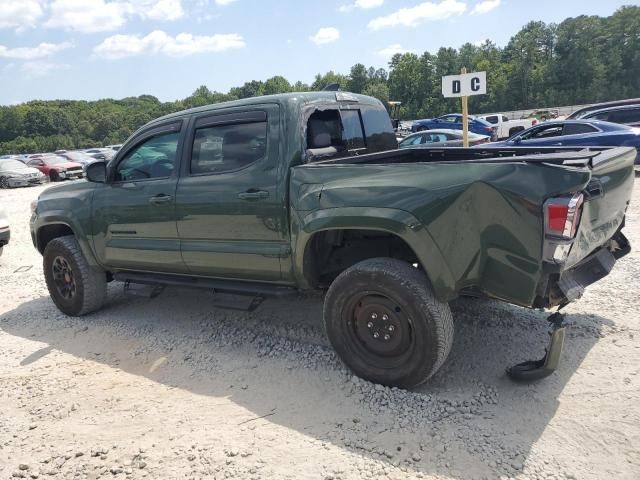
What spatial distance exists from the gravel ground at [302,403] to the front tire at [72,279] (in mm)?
Result: 341

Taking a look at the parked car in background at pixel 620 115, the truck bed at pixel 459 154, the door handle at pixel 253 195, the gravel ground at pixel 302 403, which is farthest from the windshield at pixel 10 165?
the truck bed at pixel 459 154

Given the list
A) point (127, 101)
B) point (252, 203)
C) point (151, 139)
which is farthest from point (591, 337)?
point (127, 101)

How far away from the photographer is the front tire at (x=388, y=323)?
10.5ft

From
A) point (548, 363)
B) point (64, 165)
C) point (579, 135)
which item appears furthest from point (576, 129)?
point (64, 165)

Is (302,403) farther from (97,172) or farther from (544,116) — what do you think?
(544,116)

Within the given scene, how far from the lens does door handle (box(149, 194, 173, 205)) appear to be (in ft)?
14.4

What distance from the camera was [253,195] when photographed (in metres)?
3.87

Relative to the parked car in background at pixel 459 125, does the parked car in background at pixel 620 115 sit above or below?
above

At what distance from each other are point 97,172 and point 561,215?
13.2ft

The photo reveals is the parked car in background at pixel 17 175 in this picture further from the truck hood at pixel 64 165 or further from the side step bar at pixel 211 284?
the side step bar at pixel 211 284

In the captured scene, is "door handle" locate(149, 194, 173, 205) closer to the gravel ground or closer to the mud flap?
the gravel ground

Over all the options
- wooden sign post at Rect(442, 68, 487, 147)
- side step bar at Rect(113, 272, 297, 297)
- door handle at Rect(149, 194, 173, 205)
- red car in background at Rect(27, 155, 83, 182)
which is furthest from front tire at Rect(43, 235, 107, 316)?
red car in background at Rect(27, 155, 83, 182)

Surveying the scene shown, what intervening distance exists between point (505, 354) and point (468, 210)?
56.5 inches

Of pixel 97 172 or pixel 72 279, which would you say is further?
pixel 72 279
